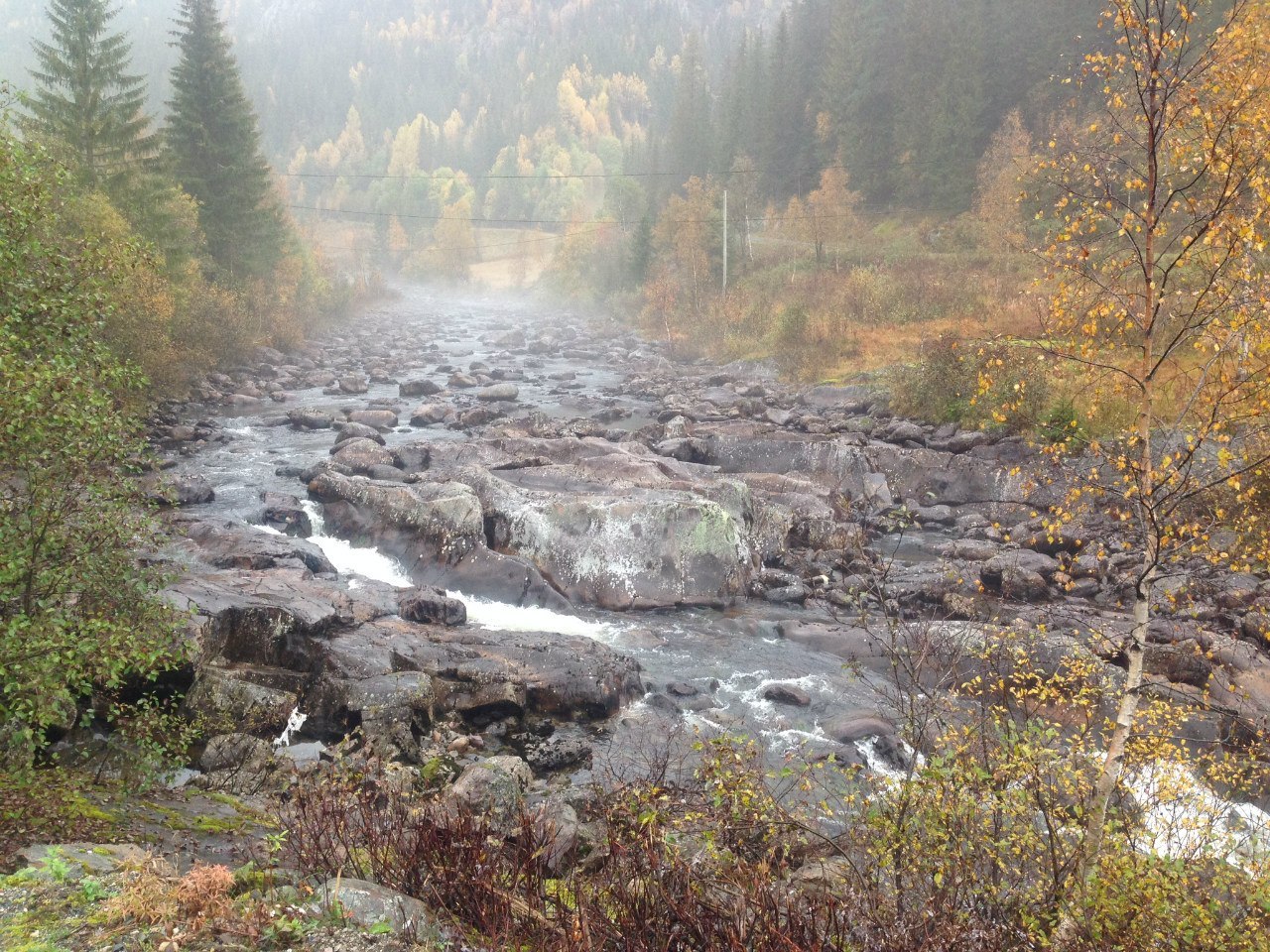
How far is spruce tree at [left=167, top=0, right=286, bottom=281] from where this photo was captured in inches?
1874

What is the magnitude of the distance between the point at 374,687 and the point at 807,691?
8293 mm

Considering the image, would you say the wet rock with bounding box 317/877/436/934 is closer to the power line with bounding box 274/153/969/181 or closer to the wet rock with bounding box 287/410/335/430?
the wet rock with bounding box 287/410/335/430

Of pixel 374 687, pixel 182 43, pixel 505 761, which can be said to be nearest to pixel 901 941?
pixel 505 761

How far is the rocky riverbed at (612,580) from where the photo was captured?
13.5 m

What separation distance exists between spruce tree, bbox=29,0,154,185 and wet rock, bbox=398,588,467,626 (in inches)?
1317

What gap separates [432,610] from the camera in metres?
17.6

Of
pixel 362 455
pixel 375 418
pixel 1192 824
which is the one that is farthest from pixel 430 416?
pixel 1192 824

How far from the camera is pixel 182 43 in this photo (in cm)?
4769

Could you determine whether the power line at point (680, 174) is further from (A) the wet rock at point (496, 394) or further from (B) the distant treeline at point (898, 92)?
(A) the wet rock at point (496, 394)

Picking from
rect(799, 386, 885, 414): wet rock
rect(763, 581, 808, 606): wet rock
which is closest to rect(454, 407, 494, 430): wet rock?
rect(799, 386, 885, 414): wet rock

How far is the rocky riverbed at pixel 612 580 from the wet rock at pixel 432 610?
5cm

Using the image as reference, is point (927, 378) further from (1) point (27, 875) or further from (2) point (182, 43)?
(2) point (182, 43)

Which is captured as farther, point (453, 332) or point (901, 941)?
point (453, 332)

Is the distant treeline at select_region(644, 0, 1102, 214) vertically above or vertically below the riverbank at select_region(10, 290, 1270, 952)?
above
